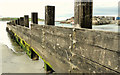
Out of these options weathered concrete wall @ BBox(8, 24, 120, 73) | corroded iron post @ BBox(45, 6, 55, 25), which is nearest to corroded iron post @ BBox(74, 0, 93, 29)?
weathered concrete wall @ BBox(8, 24, 120, 73)

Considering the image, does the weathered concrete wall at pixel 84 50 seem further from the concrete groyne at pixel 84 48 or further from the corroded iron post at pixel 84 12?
the corroded iron post at pixel 84 12

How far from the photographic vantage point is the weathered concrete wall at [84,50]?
5.96ft

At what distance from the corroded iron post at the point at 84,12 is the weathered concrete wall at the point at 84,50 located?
0.20 metres

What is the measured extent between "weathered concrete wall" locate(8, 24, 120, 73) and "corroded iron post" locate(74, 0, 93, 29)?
0.65 feet

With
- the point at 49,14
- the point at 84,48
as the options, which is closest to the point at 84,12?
the point at 84,48

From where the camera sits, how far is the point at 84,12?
7.94 ft

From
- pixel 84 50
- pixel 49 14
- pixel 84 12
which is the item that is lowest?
pixel 84 50

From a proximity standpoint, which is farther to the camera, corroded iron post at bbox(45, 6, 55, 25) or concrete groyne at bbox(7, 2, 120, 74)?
corroded iron post at bbox(45, 6, 55, 25)

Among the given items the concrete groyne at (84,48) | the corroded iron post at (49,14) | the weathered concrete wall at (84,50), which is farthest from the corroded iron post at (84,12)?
the corroded iron post at (49,14)

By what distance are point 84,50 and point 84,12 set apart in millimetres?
767

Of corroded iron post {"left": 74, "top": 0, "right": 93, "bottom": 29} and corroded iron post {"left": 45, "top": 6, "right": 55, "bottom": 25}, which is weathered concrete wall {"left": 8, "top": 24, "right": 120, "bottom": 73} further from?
corroded iron post {"left": 45, "top": 6, "right": 55, "bottom": 25}

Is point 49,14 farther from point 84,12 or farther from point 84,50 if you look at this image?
point 84,50

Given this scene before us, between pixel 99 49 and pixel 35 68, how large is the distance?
4.53 meters

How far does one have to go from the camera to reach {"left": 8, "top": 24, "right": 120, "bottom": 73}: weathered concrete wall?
182 centimetres
